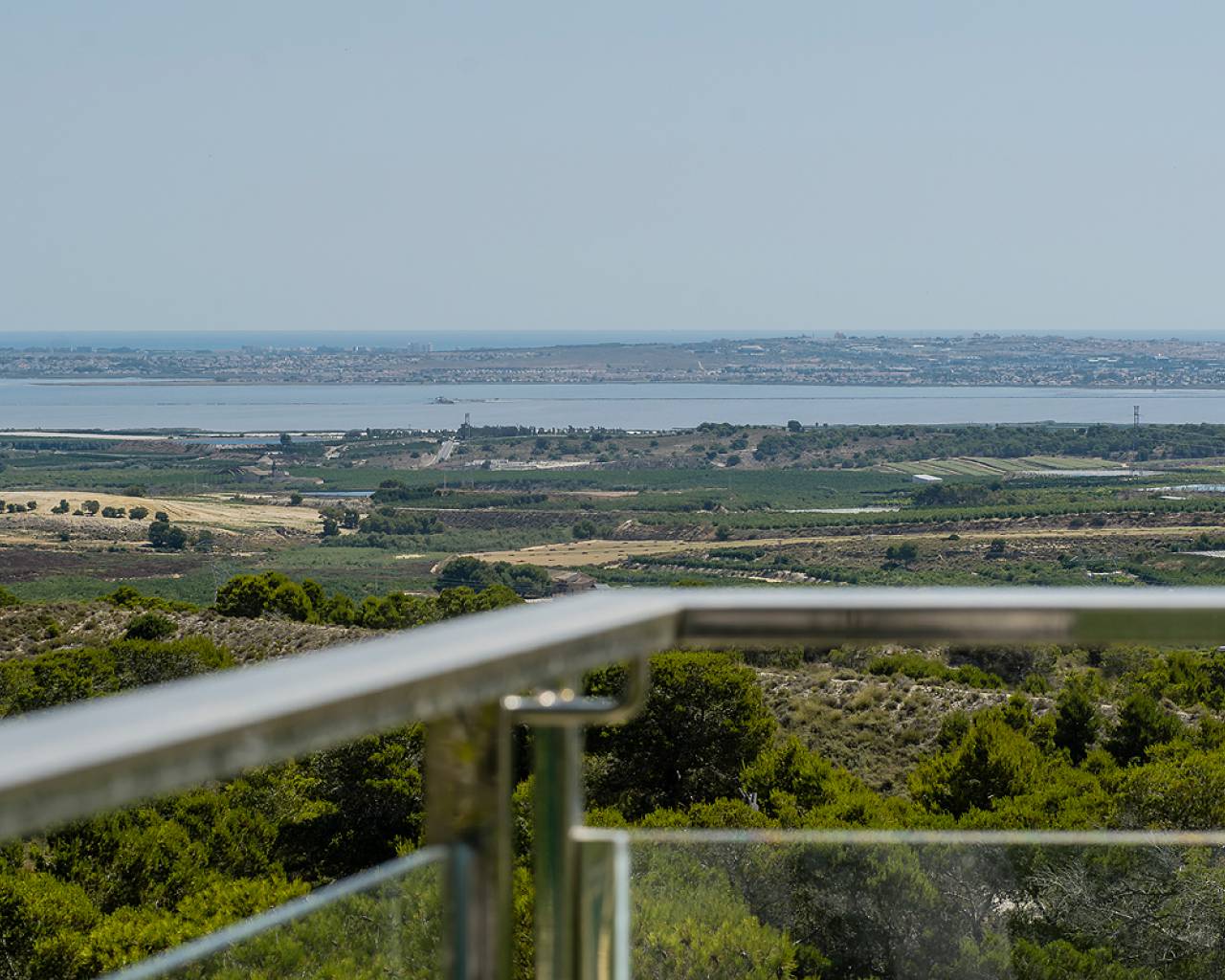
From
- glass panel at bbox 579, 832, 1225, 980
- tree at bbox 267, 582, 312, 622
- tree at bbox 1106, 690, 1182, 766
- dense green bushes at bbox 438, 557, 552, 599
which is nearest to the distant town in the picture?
dense green bushes at bbox 438, 557, 552, 599

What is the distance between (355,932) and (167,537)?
169 feet

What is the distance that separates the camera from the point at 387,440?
284 ft

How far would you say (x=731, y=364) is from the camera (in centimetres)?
13862

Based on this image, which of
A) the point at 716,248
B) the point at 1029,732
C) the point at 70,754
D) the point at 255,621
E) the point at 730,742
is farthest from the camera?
the point at 716,248

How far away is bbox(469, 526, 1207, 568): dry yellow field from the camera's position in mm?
41312

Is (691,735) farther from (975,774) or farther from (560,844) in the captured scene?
(560,844)

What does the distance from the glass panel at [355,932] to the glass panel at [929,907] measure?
0.95ft

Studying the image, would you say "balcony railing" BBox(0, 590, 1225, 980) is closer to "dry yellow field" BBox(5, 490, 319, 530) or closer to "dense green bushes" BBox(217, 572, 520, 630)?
"dense green bushes" BBox(217, 572, 520, 630)

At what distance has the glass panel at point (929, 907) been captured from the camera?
125 cm

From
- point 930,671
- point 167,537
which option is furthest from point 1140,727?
point 167,537

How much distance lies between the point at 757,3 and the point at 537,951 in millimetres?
61395

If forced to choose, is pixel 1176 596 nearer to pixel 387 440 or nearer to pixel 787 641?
pixel 787 641

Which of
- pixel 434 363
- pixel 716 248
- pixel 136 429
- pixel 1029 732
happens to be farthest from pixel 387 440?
pixel 1029 732

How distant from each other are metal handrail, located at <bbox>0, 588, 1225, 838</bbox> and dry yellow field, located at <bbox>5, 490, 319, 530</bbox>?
179ft
